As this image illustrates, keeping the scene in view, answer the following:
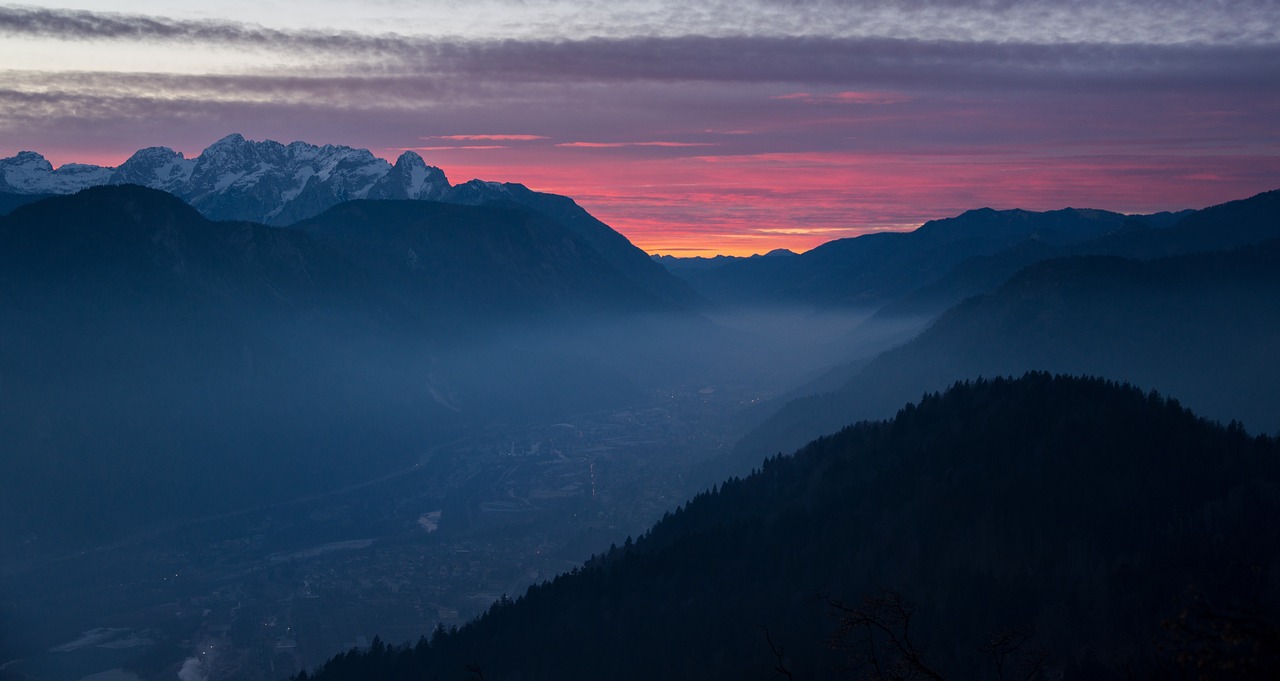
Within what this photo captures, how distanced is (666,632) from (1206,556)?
229 ft

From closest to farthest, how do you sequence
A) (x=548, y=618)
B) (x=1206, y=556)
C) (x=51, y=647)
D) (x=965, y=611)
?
1. (x=1206, y=556)
2. (x=965, y=611)
3. (x=548, y=618)
4. (x=51, y=647)

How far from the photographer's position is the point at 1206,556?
11100cm

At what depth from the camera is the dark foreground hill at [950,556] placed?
113 meters

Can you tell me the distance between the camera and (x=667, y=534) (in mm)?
188125

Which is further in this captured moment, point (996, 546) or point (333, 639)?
point (333, 639)

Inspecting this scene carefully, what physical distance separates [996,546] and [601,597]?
6170 cm

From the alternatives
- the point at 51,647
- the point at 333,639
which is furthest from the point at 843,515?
the point at 51,647

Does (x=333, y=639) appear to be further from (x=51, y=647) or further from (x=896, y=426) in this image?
(x=896, y=426)

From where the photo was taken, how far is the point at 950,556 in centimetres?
13700

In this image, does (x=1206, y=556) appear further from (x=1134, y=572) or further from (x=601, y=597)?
(x=601, y=597)

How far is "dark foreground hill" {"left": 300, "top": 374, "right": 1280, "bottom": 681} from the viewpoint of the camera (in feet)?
370

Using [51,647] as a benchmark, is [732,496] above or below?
above

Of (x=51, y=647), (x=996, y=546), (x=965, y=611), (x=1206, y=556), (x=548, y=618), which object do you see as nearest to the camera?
(x=1206, y=556)

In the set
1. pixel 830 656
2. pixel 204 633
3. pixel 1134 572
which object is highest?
pixel 1134 572
